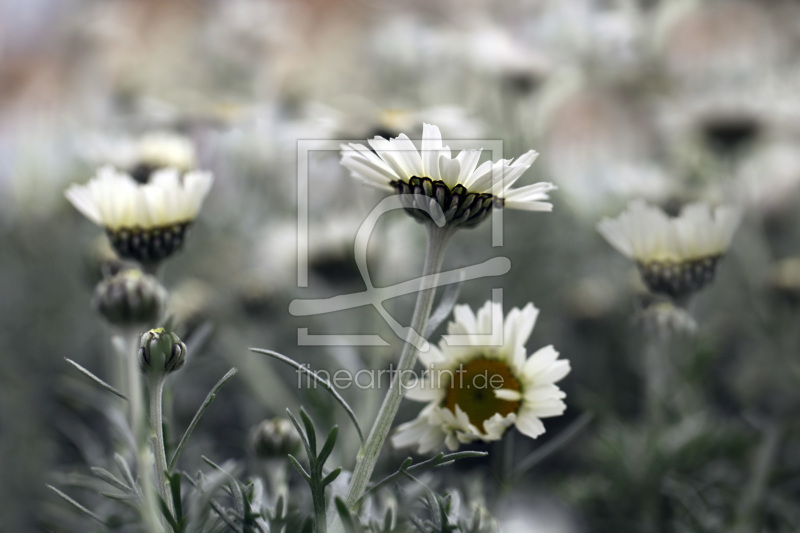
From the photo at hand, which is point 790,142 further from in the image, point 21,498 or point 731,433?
point 21,498

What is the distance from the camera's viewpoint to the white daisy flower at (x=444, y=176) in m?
0.52

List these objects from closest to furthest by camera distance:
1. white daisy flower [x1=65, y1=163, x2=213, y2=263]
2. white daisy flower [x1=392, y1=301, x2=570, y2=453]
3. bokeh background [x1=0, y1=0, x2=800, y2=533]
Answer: white daisy flower [x1=392, y1=301, x2=570, y2=453] < white daisy flower [x1=65, y1=163, x2=213, y2=263] < bokeh background [x1=0, y1=0, x2=800, y2=533]

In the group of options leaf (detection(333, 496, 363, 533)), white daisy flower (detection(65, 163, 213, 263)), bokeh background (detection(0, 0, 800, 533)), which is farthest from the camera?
bokeh background (detection(0, 0, 800, 533))

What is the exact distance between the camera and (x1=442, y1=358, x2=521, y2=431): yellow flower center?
1.99ft

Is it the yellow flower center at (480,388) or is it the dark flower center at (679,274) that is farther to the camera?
the dark flower center at (679,274)

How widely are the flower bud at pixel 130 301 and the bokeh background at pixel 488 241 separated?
212 millimetres

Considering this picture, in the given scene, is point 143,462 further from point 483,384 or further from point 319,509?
point 483,384

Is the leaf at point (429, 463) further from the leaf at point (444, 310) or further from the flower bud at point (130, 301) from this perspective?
the flower bud at point (130, 301)

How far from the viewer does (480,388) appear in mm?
625

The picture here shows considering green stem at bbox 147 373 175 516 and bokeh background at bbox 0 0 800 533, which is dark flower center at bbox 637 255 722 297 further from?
green stem at bbox 147 373 175 516

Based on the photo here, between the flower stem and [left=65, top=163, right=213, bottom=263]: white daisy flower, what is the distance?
25cm

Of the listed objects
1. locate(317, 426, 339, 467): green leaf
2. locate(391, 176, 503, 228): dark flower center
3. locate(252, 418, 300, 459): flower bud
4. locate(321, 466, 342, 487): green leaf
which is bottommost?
locate(252, 418, 300, 459): flower bud

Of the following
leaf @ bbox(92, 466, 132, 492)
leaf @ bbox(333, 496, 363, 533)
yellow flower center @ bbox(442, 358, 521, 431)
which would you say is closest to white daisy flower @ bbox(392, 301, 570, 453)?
yellow flower center @ bbox(442, 358, 521, 431)

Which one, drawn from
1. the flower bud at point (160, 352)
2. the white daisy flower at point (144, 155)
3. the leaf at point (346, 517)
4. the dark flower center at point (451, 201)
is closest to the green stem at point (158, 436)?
the flower bud at point (160, 352)
